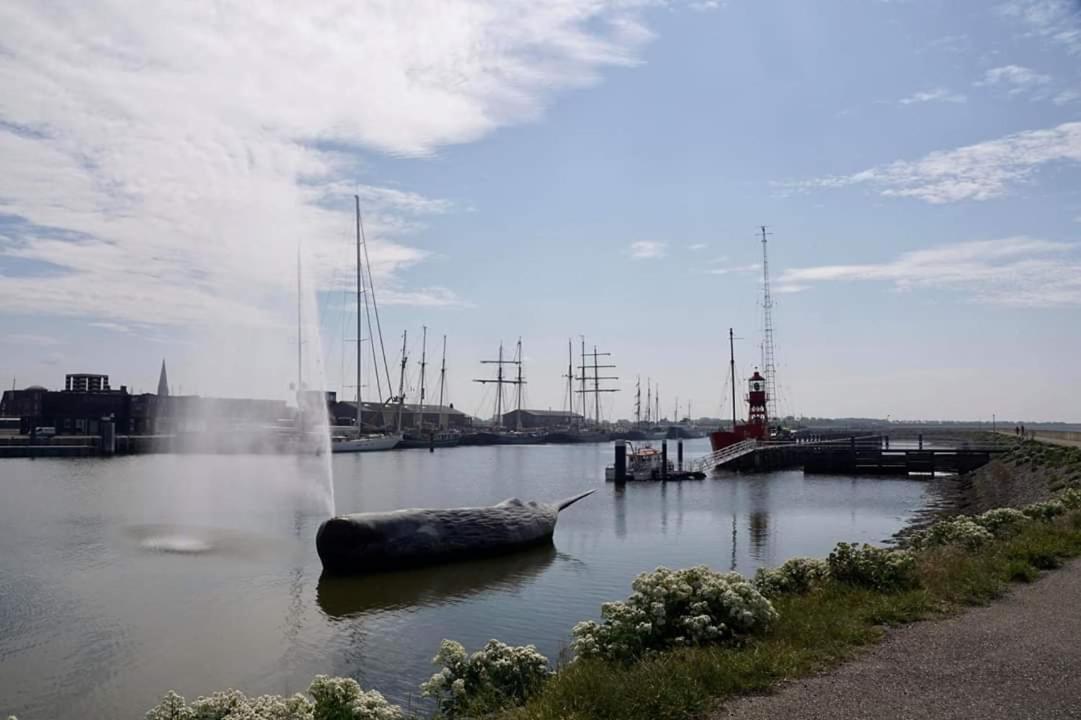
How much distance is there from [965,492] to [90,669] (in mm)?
52156

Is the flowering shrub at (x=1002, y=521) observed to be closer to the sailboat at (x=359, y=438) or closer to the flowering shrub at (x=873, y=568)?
the flowering shrub at (x=873, y=568)

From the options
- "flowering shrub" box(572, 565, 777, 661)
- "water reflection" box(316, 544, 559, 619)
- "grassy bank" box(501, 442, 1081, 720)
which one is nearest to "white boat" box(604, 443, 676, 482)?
"water reflection" box(316, 544, 559, 619)

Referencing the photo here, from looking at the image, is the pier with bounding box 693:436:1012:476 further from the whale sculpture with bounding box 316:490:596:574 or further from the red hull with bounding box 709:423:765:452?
the whale sculpture with bounding box 316:490:596:574

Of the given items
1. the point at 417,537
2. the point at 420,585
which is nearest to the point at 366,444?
the point at 417,537

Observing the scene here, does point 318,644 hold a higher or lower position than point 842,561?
lower

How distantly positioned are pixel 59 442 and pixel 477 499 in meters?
76.6

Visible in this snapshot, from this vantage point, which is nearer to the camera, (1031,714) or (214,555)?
(1031,714)

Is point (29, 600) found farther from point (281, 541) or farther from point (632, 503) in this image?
point (632, 503)

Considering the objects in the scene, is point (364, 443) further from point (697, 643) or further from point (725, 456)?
point (697, 643)

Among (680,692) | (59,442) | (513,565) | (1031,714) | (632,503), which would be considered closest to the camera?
(1031,714)

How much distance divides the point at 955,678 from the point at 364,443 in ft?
372

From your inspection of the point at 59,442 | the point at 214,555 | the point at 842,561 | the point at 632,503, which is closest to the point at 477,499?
the point at 632,503

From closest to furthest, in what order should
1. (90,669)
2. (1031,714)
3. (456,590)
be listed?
(1031,714) < (90,669) < (456,590)

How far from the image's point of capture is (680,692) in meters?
8.41
